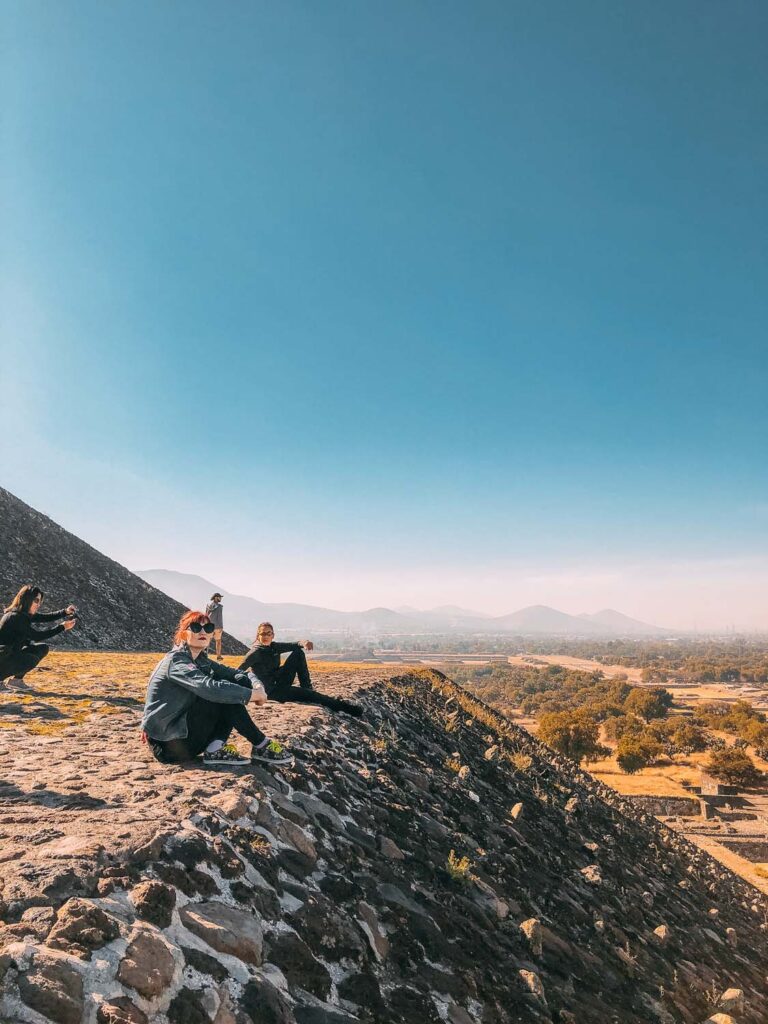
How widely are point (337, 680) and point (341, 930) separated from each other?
13.0 meters

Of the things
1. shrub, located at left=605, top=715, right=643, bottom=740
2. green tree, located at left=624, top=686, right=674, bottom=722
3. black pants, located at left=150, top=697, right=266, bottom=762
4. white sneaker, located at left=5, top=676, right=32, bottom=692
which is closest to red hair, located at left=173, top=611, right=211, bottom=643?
black pants, located at left=150, top=697, right=266, bottom=762

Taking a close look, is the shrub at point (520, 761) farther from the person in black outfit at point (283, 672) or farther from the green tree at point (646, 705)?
the green tree at point (646, 705)

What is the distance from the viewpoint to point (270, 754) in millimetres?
6781

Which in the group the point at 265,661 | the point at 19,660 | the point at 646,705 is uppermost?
the point at 265,661

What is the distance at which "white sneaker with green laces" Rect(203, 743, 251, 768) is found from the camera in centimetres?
643

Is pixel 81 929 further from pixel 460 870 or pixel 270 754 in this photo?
pixel 460 870

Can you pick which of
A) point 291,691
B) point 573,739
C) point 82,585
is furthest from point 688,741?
point 291,691

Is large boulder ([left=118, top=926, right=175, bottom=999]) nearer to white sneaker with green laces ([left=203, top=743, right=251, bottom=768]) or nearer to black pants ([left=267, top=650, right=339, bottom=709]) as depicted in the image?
white sneaker with green laces ([left=203, top=743, right=251, bottom=768])

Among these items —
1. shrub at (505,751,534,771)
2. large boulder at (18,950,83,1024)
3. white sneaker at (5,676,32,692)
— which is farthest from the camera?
shrub at (505,751,534,771)

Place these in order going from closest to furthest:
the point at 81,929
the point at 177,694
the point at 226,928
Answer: the point at 81,929, the point at 226,928, the point at 177,694

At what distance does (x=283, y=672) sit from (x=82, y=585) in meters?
26.0

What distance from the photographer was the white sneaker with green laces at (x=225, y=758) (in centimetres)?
643

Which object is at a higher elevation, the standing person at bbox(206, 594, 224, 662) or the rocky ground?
the standing person at bbox(206, 594, 224, 662)

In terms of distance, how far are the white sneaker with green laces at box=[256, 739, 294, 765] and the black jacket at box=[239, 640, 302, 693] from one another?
11.3ft
